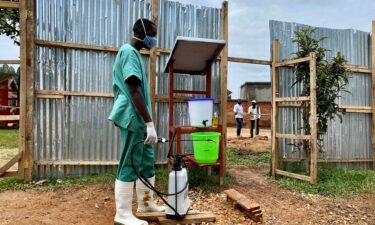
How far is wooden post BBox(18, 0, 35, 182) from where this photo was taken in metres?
4.52

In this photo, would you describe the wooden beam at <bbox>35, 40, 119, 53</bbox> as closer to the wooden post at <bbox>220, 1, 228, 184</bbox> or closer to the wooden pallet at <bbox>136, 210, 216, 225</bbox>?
the wooden post at <bbox>220, 1, 228, 184</bbox>

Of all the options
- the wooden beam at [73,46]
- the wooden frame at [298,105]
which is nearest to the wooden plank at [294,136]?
the wooden frame at [298,105]

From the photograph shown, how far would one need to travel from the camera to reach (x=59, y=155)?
482 centimetres

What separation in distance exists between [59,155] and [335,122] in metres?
5.14

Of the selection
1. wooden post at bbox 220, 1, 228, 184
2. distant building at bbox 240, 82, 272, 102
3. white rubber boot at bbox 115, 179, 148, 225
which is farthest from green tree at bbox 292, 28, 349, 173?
distant building at bbox 240, 82, 272, 102

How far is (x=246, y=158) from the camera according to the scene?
25.1 ft

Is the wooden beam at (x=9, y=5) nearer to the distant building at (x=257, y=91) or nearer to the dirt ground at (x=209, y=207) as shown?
the dirt ground at (x=209, y=207)

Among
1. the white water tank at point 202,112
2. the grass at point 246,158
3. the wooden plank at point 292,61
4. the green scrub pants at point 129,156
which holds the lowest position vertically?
the grass at point 246,158

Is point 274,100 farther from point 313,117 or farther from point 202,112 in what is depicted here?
point 202,112

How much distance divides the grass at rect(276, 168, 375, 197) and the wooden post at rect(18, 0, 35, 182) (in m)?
3.97

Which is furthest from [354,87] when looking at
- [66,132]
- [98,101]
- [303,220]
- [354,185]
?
[66,132]

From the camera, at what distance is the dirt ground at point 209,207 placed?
11.5ft

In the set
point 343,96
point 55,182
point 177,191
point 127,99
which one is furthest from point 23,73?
point 343,96

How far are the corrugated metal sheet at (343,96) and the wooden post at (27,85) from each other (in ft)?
13.3
